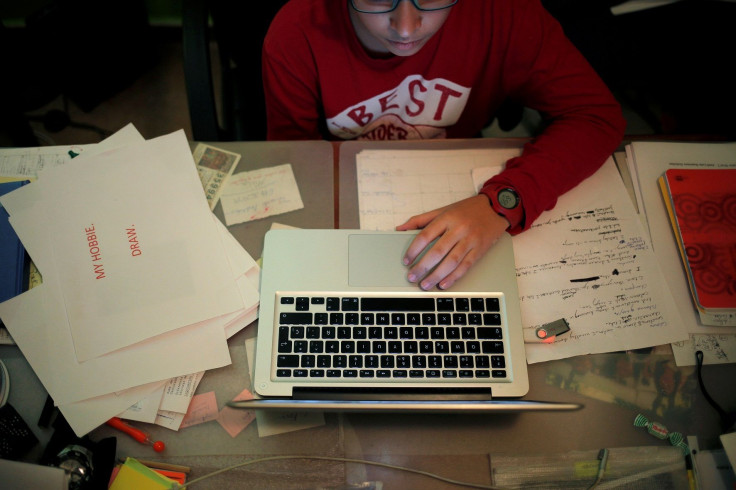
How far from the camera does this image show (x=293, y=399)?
68 centimetres

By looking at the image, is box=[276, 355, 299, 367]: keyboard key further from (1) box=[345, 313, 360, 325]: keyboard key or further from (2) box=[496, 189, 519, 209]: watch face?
(2) box=[496, 189, 519, 209]: watch face

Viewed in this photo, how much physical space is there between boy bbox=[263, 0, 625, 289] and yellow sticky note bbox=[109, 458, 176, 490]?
0.47m

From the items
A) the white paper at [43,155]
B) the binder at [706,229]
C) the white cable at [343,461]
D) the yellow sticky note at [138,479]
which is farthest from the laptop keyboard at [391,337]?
the white paper at [43,155]

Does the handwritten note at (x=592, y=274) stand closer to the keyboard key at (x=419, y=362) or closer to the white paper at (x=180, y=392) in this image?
the keyboard key at (x=419, y=362)

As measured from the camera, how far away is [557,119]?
0.92 m

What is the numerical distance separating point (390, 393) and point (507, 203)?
1.22 ft

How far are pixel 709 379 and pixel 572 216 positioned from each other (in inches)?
13.0

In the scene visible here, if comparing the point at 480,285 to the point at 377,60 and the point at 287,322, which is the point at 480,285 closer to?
the point at 287,322

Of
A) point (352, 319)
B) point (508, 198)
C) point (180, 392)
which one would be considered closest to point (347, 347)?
point (352, 319)

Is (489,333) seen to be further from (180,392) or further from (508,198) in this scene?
(180,392)

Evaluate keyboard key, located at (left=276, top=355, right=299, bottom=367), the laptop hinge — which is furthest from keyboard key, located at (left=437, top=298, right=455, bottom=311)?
keyboard key, located at (left=276, top=355, right=299, bottom=367)

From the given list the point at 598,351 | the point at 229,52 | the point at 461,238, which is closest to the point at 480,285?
the point at 461,238

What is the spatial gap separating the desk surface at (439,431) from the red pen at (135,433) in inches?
0.4

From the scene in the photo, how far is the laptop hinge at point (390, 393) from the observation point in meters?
0.70
